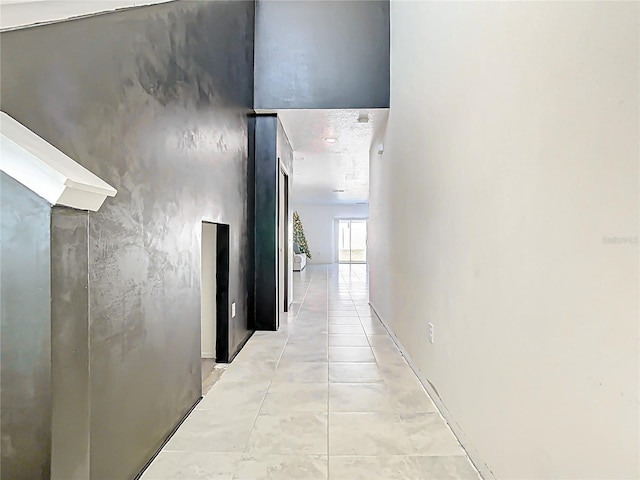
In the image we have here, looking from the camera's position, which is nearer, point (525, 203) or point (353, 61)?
point (525, 203)

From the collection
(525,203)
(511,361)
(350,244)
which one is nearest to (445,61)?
(525,203)

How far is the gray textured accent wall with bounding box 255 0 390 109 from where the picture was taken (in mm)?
4184

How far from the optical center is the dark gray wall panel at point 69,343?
38.8 inches

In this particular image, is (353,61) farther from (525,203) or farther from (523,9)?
(525,203)

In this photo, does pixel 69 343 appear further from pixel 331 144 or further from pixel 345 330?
pixel 331 144

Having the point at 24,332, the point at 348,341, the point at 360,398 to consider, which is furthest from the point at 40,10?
the point at 348,341

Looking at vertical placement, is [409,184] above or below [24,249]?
above

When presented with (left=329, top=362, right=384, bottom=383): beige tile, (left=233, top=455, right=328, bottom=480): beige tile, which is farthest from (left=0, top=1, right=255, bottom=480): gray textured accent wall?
(left=329, top=362, right=384, bottom=383): beige tile

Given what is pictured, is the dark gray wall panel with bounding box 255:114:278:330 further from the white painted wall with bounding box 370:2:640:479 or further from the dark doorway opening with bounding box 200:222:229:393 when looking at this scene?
the white painted wall with bounding box 370:2:640:479

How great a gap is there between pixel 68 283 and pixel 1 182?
28cm

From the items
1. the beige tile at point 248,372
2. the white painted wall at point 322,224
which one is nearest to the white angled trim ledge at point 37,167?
the beige tile at point 248,372

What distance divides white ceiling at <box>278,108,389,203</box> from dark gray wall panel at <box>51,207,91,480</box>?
355 cm

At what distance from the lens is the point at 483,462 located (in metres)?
1.73

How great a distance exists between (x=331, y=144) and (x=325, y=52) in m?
1.61
